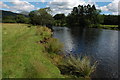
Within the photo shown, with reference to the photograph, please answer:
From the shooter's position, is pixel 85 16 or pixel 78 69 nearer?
pixel 78 69

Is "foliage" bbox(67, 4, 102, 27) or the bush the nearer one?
the bush

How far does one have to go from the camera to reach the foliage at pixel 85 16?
79375 mm

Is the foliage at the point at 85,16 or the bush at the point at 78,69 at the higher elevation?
the foliage at the point at 85,16

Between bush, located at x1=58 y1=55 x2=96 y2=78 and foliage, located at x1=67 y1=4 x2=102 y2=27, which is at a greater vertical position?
foliage, located at x1=67 y1=4 x2=102 y2=27

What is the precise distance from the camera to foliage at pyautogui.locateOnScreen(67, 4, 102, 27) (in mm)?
79375

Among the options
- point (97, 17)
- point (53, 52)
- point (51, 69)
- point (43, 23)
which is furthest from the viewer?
point (97, 17)

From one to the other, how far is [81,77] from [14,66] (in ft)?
16.2

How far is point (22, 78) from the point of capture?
277 inches

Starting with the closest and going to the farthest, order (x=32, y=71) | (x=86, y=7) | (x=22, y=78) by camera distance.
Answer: (x=22, y=78), (x=32, y=71), (x=86, y=7)

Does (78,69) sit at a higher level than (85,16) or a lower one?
lower

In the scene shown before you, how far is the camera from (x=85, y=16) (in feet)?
283

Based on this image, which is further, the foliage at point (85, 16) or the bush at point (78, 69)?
the foliage at point (85, 16)

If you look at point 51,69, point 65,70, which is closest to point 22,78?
point 51,69

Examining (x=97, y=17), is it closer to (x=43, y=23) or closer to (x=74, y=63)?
(x=43, y=23)
